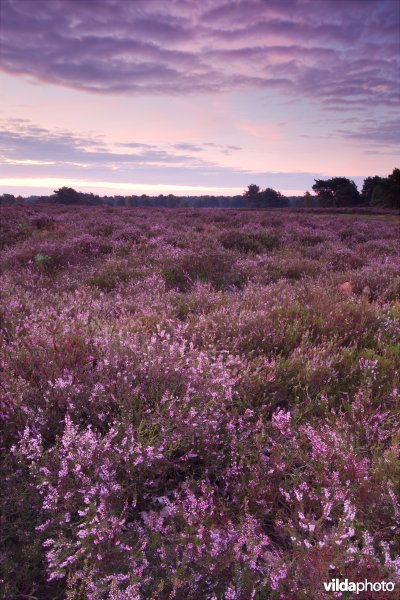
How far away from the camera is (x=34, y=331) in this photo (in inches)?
132

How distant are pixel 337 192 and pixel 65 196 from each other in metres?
55.8

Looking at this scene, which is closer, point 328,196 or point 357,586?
point 357,586

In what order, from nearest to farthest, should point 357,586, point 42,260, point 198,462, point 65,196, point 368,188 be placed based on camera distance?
1. point 357,586
2. point 198,462
3. point 42,260
4. point 65,196
5. point 368,188

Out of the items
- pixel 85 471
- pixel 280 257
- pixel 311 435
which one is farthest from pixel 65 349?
pixel 280 257

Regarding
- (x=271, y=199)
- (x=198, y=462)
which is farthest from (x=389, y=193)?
(x=198, y=462)

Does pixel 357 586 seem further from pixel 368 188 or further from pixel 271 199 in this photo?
pixel 271 199

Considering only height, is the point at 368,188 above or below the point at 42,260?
above

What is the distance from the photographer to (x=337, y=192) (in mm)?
78812

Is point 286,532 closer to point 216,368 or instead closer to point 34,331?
point 216,368

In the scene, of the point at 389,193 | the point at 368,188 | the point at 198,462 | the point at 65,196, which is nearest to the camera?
the point at 198,462

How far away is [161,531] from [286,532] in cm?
68

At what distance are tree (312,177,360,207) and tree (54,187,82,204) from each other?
2059 inches

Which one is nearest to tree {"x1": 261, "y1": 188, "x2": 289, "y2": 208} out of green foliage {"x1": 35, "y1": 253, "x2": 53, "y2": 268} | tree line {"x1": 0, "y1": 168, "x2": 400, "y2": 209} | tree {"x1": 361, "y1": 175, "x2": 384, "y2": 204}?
tree line {"x1": 0, "y1": 168, "x2": 400, "y2": 209}

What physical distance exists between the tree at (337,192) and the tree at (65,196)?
52.3 m
